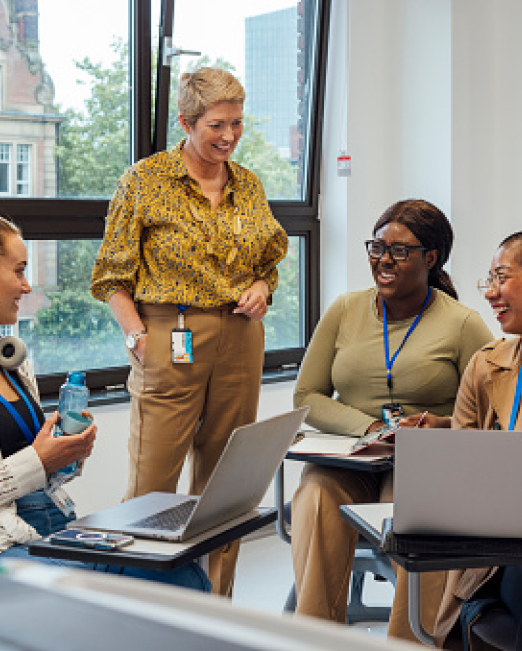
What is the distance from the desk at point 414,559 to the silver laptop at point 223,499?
209mm

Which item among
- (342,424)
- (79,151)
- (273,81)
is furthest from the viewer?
(273,81)

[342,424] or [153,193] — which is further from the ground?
[153,193]

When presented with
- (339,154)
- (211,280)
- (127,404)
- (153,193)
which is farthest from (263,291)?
(339,154)

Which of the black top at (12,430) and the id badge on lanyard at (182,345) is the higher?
the id badge on lanyard at (182,345)

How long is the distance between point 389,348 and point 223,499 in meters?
1.41

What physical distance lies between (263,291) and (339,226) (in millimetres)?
1800

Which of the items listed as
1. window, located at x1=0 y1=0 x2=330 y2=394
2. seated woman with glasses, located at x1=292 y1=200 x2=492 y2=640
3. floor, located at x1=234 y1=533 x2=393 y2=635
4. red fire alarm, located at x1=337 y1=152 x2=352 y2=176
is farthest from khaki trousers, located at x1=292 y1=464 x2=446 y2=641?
red fire alarm, located at x1=337 y1=152 x2=352 y2=176

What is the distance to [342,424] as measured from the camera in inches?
119

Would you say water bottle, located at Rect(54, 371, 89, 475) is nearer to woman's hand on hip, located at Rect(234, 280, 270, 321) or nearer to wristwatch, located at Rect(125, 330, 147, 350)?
wristwatch, located at Rect(125, 330, 147, 350)

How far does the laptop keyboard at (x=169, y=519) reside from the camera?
5.90 ft

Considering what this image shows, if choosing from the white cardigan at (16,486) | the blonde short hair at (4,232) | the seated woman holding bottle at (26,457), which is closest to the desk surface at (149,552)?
the seated woman holding bottle at (26,457)

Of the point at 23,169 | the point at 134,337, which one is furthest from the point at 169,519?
the point at 23,169

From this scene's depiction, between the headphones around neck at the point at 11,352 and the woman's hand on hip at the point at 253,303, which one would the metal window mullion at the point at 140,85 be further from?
the headphones around neck at the point at 11,352

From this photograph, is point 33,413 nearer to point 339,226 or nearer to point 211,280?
point 211,280
